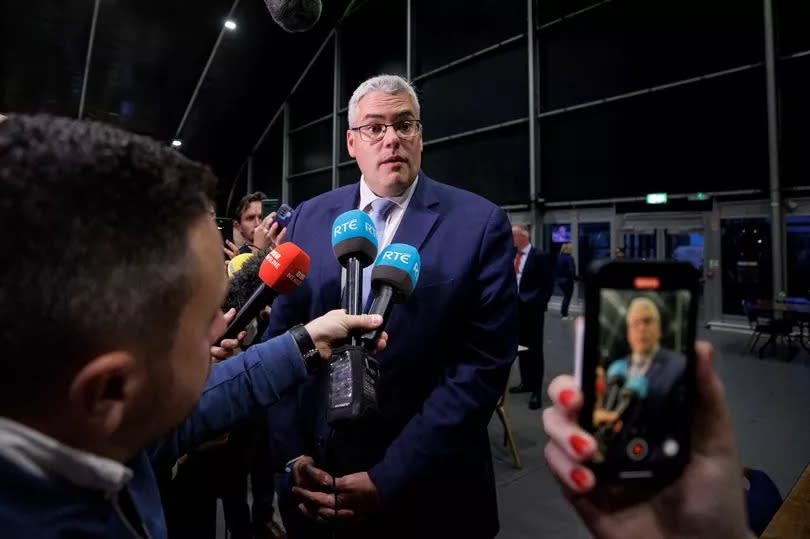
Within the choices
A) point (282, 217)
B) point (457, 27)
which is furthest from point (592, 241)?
point (282, 217)

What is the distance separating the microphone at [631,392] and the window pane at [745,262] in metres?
7.49

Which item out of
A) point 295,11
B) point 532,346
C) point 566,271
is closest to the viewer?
point 295,11

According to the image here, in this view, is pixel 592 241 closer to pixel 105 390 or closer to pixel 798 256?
pixel 798 256

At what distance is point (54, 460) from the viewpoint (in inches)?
17.5

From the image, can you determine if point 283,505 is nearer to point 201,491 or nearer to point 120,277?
point 201,491

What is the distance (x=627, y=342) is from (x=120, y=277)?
1.68 ft

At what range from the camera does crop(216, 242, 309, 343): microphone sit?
118 cm

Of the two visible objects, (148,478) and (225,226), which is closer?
(148,478)

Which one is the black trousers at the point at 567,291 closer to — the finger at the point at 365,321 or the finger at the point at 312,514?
the finger at the point at 312,514

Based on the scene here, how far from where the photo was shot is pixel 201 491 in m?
1.81

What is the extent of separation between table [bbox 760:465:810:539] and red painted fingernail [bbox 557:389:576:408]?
2.22ft

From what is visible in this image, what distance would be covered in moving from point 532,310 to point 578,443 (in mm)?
4152

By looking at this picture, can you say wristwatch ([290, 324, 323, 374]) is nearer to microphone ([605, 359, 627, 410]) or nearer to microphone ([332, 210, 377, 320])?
microphone ([332, 210, 377, 320])

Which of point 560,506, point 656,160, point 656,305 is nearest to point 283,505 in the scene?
point 656,305
